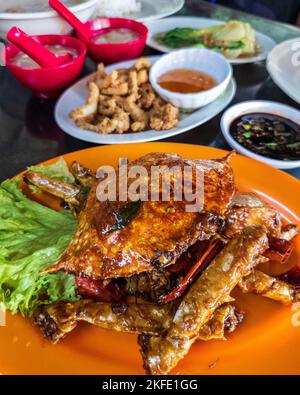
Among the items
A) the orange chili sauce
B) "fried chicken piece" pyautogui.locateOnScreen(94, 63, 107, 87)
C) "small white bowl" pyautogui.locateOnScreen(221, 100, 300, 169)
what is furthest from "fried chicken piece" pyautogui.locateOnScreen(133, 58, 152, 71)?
"small white bowl" pyautogui.locateOnScreen(221, 100, 300, 169)

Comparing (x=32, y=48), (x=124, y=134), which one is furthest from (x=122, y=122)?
(x=32, y=48)

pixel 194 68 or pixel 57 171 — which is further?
pixel 194 68

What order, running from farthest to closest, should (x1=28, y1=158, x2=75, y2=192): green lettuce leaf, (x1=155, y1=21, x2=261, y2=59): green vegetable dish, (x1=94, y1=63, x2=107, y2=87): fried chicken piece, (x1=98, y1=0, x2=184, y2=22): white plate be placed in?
(x1=98, y1=0, x2=184, y2=22): white plate → (x1=155, y1=21, x2=261, y2=59): green vegetable dish → (x1=94, y1=63, x2=107, y2=87): fried chicken piece → (x1=28, y1=158, x2=75, y2=192): green lettuce leaf

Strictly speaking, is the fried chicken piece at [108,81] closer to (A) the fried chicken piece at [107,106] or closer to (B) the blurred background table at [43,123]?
(A) the fried chicken piece at [107,106]

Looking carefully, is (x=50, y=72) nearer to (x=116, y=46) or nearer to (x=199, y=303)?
(x=116, y=46)

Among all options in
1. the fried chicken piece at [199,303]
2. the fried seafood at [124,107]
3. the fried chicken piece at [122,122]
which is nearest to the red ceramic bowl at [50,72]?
the fried seafood at [124,107]

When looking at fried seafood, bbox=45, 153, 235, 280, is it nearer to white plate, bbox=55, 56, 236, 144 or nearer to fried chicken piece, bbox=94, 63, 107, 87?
white plate, bbox=55, 56, 236, 144
